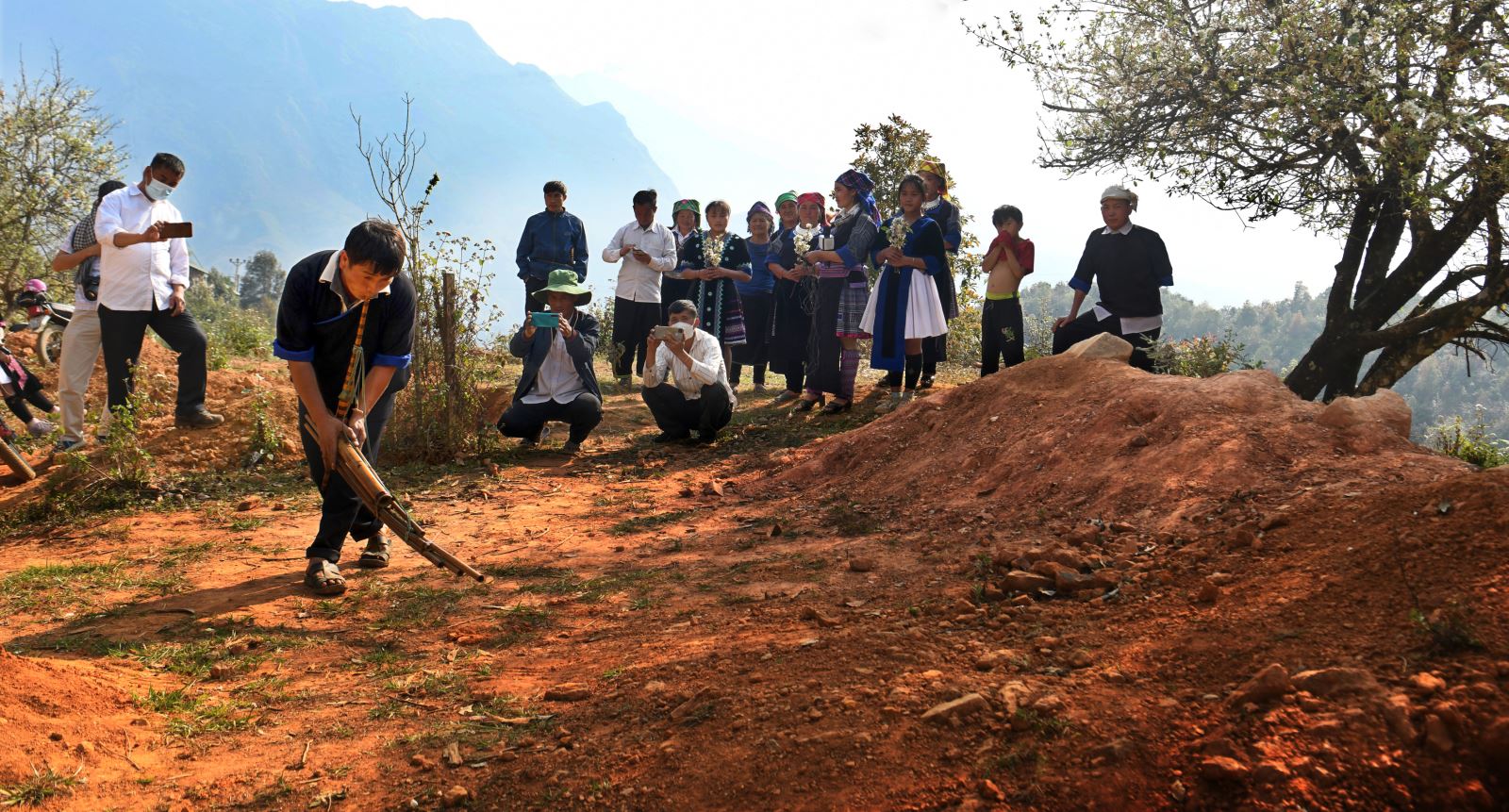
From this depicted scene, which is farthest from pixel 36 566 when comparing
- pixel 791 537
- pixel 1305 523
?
pixel 1305 523

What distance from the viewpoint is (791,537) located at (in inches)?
212

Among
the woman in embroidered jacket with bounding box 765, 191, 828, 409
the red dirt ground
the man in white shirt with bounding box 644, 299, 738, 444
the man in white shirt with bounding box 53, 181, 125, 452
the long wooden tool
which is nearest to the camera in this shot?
the red dirt ground

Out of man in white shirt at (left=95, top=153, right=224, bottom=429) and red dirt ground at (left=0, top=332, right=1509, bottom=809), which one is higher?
man in white shirt at (left=95, top=153, right=224, bottom=429)

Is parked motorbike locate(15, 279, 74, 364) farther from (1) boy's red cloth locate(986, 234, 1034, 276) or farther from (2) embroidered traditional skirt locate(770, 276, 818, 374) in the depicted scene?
(1) boy's red cloth locate(986, 234, 1034, 276)

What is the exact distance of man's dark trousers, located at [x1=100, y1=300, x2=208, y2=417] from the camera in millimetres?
6871

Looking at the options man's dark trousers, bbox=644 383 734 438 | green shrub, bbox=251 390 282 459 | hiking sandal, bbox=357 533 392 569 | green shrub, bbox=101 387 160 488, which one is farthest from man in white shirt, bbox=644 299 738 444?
green shrub, bbox=101 387 160 488

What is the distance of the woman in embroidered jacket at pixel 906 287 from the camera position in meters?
8.28

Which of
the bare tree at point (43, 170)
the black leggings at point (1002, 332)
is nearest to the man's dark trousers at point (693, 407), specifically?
the black leggings at point (1002, 332)

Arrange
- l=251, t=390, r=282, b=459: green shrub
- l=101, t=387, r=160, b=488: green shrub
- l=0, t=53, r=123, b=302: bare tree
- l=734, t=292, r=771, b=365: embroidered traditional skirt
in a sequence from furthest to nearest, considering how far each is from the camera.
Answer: l=0, t=53, r=123, b=302: bare tree, l=734, t=292, r=771, b=365: embroidered traditional skirt, l=251, t=390, r=282, b=459: green shrub, l=101, t=387, r=160, b=488: green shrub

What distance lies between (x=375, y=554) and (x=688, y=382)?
3.38 meters

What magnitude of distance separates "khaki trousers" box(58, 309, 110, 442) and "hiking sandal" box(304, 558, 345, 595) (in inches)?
140

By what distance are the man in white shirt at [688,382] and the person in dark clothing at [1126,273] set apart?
285cm

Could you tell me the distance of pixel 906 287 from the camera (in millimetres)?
8359

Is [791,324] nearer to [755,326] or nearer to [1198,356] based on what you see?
[755,326]
